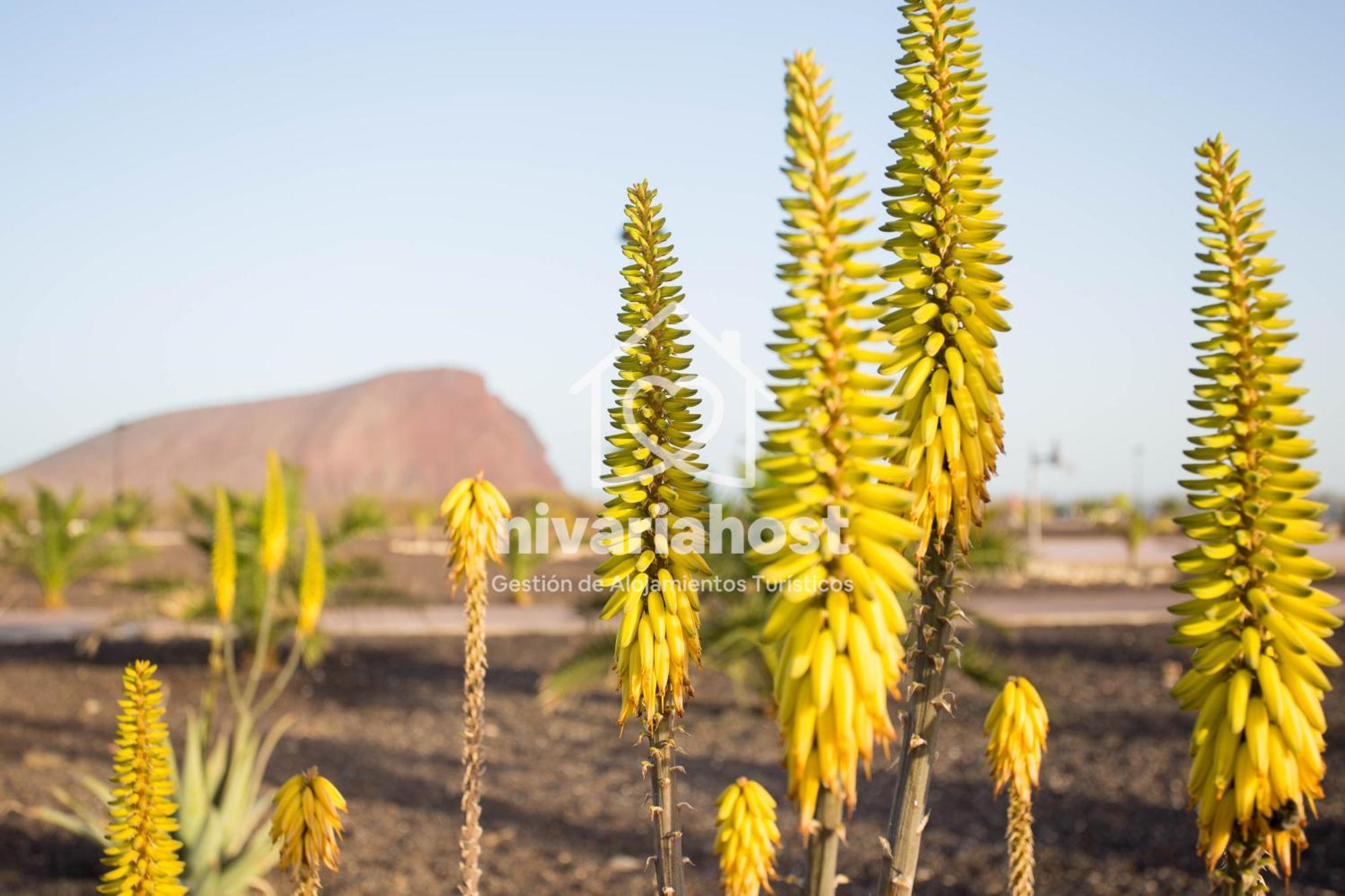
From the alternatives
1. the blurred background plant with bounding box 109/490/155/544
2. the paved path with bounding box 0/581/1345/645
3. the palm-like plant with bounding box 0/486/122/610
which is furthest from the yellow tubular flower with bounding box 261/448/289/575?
the blurred background plant with bounding box 109/490/155/544

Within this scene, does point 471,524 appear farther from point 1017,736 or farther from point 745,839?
point 1017,736

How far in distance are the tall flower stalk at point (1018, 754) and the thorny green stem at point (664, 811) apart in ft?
2.49

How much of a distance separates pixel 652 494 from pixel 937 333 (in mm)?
548

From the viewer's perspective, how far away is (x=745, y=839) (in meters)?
1.66

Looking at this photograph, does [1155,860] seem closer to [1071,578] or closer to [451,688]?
[451,688]

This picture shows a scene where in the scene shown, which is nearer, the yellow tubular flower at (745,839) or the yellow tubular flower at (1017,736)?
the yellow tubular flower at (745,839)

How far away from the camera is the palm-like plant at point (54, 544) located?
18.5 metres

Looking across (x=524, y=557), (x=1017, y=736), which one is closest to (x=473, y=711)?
(x=1017, y=736)

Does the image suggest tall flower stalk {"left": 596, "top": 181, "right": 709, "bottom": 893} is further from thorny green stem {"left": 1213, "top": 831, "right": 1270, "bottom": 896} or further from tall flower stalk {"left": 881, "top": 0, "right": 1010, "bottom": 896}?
thorny green stem {"left": 1213, "top": 831, "right": 1270, "bottom": 896}

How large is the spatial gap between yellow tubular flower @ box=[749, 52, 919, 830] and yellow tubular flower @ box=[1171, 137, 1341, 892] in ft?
1.67

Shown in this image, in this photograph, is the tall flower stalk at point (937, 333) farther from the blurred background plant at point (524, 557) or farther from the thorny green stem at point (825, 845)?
the blurred background plant at point (524, 557)

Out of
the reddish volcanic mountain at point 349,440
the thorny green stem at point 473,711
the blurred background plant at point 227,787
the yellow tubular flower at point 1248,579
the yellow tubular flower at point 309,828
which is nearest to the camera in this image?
the yellow tubular flower at point 1248,579

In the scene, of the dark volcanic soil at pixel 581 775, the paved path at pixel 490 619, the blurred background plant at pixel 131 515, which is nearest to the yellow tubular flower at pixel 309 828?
the dark volcanic soil at pixel 581 775

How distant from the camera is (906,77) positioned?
A: 5.51 feet
